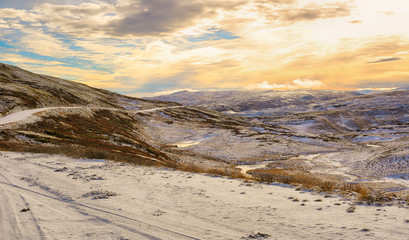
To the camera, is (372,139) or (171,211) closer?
(171,211)

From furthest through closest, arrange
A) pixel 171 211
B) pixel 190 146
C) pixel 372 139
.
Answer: pixel 372 139 < pixel 190 146 < pixel 171 211

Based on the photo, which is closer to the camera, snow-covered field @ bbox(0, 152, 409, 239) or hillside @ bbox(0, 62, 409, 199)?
snow-covered field @ bbox(0, 152, 409, 239)

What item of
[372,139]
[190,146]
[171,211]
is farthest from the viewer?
[372,139]

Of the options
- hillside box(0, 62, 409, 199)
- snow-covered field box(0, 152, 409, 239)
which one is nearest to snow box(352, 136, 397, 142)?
hillside box(0, 62, 409, 199)

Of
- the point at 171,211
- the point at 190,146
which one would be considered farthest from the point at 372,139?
the point at 171,211

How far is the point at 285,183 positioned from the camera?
17.7 m

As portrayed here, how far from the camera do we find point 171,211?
11758mm

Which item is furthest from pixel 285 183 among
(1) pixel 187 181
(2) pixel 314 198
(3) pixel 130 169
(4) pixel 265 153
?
(4) pixel 265 153

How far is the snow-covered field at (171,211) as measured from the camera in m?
9.30

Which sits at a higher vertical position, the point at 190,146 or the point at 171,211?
the point at 171,211

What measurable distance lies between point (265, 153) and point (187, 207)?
50.8m

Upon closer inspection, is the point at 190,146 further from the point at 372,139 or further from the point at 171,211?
the point at 372,139

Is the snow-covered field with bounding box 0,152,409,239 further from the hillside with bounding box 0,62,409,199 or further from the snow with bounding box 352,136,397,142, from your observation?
the snow with bounding box 352,136,397,142

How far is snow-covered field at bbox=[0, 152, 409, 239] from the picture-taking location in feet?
30.5
